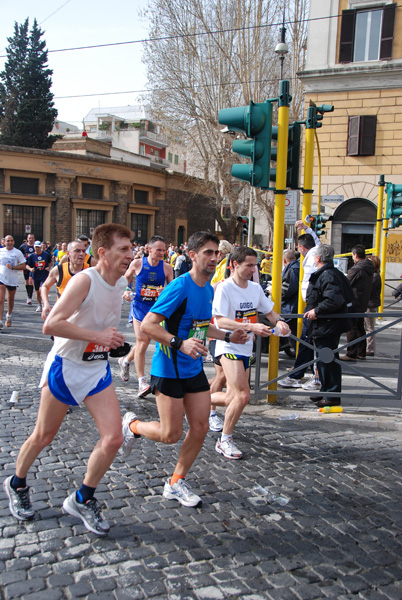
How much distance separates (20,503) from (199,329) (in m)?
1.70

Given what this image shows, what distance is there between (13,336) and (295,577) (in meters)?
8.98

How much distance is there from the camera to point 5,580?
2938mm

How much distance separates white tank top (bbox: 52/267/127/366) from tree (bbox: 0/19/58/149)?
42647mm

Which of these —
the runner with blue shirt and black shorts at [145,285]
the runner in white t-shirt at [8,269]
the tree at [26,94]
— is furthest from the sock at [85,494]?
the tree at [26,94]

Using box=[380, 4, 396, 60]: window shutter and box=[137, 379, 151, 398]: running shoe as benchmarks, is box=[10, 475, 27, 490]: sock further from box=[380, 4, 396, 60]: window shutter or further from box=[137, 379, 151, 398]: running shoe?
box=[380, 4, 396, 60]: window shutter

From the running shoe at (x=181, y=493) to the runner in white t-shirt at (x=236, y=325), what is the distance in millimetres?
977

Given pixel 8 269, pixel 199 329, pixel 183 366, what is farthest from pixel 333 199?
pixel 183 366

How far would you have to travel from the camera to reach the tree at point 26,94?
42.6 meters

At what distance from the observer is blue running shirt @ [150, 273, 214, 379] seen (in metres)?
3.90

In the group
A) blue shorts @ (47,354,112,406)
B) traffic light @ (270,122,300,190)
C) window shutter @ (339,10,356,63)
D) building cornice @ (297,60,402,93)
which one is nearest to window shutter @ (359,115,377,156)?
building cornice @ (297,60,402,93)

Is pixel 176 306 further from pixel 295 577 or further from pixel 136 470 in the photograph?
pixel 295 577

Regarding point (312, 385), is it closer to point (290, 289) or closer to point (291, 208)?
point (290, 289)

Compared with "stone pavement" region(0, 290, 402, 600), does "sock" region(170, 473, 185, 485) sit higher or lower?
higher

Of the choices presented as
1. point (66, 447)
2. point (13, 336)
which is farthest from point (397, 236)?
point (66, 447)
